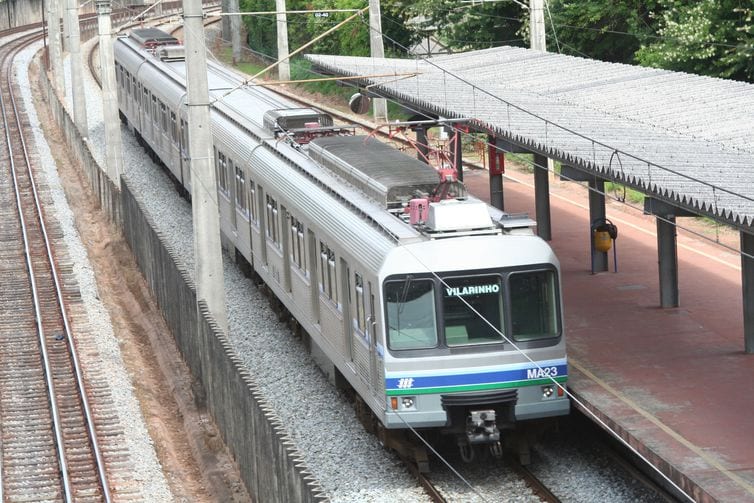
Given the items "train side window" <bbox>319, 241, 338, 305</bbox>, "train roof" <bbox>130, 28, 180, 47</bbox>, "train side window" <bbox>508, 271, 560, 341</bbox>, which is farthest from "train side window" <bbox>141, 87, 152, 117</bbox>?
"train side window" <bbox>508, 271, 560, 341</bbox>

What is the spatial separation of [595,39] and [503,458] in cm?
2654

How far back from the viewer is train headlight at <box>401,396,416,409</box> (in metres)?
14.5

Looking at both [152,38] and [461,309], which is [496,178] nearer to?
[461,309]

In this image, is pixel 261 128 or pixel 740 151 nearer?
pixel 740 151

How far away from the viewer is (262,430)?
14.2 meters

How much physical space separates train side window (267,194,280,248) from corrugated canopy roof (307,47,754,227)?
10.6ft

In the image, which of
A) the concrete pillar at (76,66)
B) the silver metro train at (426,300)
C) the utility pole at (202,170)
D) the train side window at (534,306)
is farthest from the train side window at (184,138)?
the train side window at (534,306)

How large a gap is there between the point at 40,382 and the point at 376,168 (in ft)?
20.2

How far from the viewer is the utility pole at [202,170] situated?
1847cm

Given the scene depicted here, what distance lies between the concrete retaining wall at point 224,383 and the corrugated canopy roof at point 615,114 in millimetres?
4848

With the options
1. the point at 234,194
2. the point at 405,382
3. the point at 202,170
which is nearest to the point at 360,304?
the point at 405,382

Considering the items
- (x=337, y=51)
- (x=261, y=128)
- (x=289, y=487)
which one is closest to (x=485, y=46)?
(x=337, y=51)

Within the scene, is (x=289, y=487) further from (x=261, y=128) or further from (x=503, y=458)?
(x=261, y=128)

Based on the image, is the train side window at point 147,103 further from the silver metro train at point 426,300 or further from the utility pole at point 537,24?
the silver metro train at point 426,300
